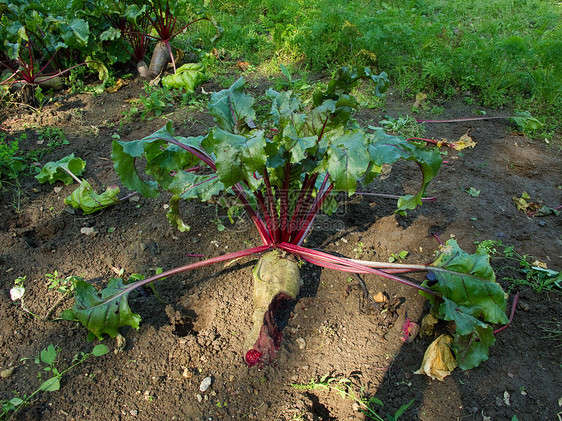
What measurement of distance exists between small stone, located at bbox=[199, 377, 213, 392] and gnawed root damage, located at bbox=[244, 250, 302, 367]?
21cm

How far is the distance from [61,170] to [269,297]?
206 cm

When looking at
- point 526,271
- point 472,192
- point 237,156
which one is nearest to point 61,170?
point 237,156

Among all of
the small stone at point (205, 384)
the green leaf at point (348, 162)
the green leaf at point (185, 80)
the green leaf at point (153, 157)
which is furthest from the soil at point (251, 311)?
the green leaf at point (185, 80)

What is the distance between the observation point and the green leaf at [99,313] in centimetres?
209

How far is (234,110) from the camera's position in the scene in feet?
7.97

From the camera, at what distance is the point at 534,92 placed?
4.29 meters

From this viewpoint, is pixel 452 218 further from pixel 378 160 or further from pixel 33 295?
pixel 33 295

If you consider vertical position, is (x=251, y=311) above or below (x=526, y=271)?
above

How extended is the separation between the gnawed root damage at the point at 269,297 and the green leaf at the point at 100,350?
734mm

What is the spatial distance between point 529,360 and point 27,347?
265cm

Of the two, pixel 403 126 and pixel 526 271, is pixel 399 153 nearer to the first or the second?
pixel 526 271

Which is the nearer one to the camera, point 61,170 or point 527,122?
point 61,170

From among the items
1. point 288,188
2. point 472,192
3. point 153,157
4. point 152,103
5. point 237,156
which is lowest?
point 472,192

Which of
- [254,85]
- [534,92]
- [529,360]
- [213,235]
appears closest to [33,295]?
[213,235]
